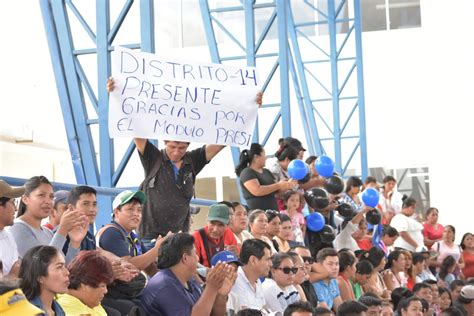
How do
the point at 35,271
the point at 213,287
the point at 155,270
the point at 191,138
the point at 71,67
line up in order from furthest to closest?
the point at 71,67 → the point at 191,138 → the point at 155,270 → the point at 213,287 → the point at 35,271

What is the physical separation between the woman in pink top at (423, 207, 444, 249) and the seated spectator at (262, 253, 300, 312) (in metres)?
6.67

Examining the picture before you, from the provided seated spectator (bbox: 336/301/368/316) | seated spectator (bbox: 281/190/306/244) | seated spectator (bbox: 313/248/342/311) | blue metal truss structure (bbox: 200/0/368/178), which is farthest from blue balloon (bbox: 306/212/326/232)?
blue metal truss structure (bbox: 200/0/368/178)

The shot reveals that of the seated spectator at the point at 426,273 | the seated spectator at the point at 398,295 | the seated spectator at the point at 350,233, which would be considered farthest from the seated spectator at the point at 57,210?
the seated spectator at the point at 426,273

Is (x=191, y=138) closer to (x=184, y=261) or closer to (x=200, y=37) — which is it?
(x=184, y=261)

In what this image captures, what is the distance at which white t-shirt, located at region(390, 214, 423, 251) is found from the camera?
12.3m

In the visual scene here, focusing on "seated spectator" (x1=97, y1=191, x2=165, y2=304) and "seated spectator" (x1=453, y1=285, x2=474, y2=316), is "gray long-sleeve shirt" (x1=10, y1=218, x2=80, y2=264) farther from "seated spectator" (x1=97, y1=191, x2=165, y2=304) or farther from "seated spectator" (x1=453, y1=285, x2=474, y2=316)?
"seated spectator" (x1=453, y1=285, x2=474, y2=316)

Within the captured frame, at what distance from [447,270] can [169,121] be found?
23.3ft

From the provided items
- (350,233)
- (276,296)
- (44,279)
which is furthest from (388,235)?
(44,279)

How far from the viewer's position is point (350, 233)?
10367 millimetres

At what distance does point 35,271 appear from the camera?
429 cm

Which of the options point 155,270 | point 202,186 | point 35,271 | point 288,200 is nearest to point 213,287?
point 155,270

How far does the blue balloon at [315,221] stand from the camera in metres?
8.99

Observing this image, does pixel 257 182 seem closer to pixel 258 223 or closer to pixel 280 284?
pixel 258 223

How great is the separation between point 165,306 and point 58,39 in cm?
383
